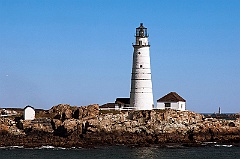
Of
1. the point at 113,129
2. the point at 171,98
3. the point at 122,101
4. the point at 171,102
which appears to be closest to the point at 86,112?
the point at 113,129

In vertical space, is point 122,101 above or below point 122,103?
above

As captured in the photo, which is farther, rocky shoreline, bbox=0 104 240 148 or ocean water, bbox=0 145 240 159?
rocky shoreline, bbox=0 104 240 148

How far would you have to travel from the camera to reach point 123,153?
48469 millimetres

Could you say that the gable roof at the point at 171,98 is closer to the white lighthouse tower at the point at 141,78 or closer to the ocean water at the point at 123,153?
the white lighthouse tower at the point at 141,78

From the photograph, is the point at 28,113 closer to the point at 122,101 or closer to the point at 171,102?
the point at 122,101

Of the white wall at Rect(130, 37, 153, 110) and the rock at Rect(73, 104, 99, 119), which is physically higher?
the white wall at Rect(130, 37, 153, 110)

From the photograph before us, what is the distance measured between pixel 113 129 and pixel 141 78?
845 centimetres

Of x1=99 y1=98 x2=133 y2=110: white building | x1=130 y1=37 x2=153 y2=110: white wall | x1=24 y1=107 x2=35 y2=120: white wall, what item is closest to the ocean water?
x1=24 y1=107 x2=35 y2=120: white wall

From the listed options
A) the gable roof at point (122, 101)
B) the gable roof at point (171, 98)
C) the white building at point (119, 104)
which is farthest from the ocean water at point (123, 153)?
the gable roof at point (122, 101)

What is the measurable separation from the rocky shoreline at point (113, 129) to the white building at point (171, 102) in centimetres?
478

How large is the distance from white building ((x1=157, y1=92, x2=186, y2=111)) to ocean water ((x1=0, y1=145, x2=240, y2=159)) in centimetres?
1095

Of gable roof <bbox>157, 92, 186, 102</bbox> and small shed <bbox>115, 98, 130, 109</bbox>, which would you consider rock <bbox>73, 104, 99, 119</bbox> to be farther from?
gable roof <bbox>157, 92, 186, 102</bbox>

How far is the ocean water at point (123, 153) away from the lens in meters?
46.7

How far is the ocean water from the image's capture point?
46.7m
